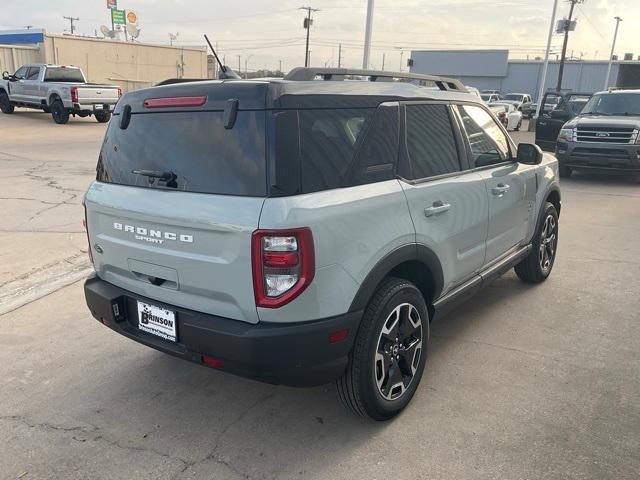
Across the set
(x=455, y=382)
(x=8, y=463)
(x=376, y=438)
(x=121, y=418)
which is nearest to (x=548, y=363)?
(x=455, y=382)

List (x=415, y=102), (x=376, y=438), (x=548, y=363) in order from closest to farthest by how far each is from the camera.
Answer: (x=376, y=438) → (x=415, y=102) → (x=548, y=363)

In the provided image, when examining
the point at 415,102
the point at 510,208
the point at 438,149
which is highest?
the point at 415,102

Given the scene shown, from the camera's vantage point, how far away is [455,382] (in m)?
3.48

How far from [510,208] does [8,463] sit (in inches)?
144

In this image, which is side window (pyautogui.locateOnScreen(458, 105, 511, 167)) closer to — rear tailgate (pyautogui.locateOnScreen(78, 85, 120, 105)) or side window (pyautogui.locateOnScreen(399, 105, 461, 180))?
side window (pyautogui.locateOnScreen(399, 105, 461, 180))

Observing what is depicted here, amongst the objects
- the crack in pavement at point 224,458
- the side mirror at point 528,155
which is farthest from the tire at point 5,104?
the crack in pavement at point 224,458

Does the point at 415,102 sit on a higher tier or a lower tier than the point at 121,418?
higher

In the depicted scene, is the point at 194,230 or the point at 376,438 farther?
the point at 376,438

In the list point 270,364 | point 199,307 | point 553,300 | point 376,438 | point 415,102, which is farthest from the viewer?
point 553,300

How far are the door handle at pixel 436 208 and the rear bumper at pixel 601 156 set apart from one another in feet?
29.3

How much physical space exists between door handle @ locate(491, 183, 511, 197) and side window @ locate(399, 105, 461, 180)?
1.58 ft

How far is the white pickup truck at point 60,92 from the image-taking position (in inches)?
751

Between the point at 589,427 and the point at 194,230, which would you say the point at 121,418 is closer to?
the point at 194,230

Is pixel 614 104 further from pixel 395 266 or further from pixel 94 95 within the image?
pixel 94 95
